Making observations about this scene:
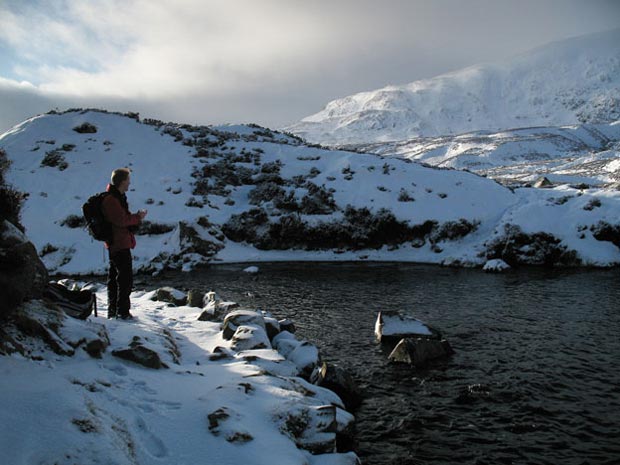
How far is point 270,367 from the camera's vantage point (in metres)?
10.0

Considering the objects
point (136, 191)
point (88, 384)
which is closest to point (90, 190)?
point (136, 191)

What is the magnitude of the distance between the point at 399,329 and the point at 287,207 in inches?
1104

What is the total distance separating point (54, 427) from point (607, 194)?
4289 centimetres

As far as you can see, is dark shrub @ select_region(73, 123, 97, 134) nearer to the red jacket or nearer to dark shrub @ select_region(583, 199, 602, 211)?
the red jacket

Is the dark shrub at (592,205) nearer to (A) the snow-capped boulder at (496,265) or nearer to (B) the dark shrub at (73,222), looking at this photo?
(A) the snow-capped boulder at (496,265)

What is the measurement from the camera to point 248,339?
36.7ft

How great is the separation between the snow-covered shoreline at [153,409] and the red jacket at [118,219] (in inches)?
77.5

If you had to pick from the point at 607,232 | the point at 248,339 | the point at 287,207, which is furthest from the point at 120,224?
the point at 607,232

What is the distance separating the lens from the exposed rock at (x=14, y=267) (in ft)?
21.2

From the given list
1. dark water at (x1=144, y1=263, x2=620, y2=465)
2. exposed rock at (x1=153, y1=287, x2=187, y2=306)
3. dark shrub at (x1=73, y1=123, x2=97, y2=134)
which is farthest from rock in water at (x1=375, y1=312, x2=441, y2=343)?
dark shrub at (x1=73, y1=123, x2=97, y2=134)

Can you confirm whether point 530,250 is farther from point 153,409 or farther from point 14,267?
point 14,267

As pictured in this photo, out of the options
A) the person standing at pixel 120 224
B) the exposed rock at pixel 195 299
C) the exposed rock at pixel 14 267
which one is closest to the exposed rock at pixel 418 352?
the person standing at pixel 120 224

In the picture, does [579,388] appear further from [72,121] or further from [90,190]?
[72,121]

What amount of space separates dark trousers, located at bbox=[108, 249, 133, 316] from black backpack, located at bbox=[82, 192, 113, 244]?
0.58 meters
